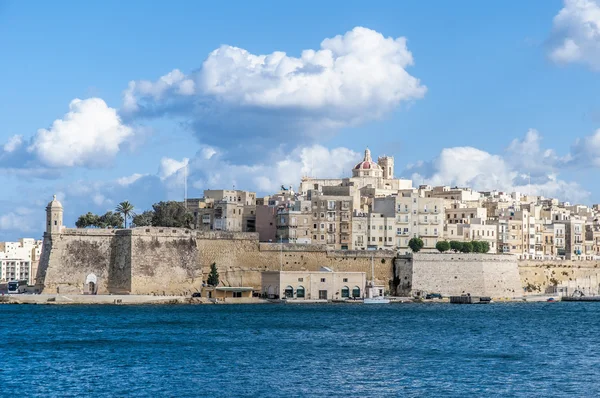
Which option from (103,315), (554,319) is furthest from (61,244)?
(554,319)

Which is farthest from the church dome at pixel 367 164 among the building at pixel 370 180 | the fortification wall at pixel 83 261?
the fortification wall at pixel 83 261

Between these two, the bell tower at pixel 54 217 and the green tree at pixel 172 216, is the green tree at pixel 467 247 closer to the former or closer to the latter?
the green tree at pixel 172 216

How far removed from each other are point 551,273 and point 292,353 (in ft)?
146

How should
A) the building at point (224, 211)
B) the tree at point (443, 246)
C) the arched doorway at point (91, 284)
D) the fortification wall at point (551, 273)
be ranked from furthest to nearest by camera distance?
the building at point (224, 211) < the fortification wall at point (551, 273) < the tree at point (443, 246) < the arched doorway at point (91, 284)

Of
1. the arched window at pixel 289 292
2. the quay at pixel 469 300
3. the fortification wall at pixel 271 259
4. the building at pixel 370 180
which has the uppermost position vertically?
the building at pixel 370 180

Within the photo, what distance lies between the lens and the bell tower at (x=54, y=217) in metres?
64.7

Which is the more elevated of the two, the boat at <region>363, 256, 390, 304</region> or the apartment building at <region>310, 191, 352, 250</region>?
the apartment building at <region>310, 191, 352, 250</region>

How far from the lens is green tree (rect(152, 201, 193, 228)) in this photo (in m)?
78.6

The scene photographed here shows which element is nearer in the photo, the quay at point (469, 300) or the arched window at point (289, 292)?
the arched window at point (289, 292)

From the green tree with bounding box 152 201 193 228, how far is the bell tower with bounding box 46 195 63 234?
1392 cm

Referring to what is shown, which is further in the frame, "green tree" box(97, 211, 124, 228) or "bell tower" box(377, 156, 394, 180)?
"bell tower" box(377, 156, 394, 180)

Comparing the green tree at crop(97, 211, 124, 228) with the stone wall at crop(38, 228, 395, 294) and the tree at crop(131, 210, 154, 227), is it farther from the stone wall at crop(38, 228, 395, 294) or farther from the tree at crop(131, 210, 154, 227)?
the stone wall at crop(38, 228, 395, 294)

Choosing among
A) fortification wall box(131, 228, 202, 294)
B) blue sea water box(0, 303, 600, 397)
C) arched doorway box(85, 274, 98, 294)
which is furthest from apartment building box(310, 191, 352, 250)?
arched doorway box(85, 274, 98, 294)

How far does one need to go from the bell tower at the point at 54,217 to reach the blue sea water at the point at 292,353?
5439 mm
